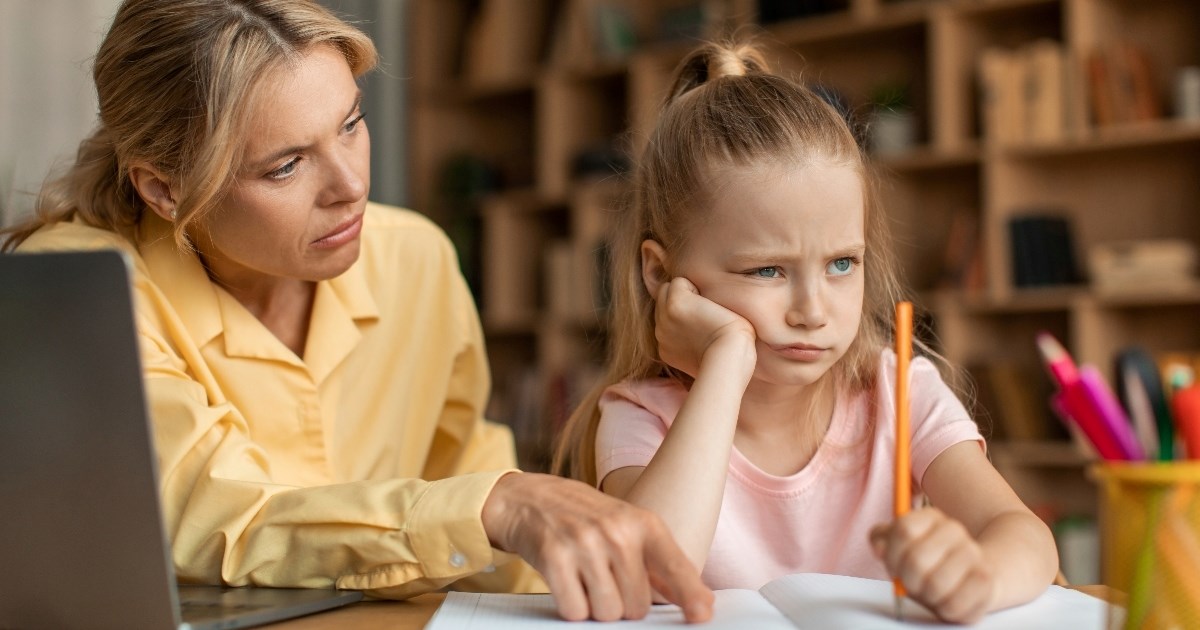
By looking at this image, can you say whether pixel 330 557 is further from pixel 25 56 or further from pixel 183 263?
pixel 25 56

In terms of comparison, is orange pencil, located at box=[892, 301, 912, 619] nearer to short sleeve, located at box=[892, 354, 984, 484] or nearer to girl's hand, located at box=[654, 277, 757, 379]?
girl's hand, located at box=[654, 277, 757, 379]

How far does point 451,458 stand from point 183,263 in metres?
0.51

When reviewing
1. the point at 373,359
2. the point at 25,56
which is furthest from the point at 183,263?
the point at 25,56

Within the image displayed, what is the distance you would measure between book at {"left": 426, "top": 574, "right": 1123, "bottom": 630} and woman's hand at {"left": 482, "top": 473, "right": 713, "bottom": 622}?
0.05 feet

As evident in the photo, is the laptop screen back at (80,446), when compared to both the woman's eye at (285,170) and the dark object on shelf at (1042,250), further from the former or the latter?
the dark object on shelf at (1042,250)

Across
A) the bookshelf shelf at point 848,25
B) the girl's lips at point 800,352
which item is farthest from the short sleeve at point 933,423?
the bookshelf shelf at point 848,25

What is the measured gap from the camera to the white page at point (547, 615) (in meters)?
0.71

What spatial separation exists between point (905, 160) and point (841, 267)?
97.7 inches

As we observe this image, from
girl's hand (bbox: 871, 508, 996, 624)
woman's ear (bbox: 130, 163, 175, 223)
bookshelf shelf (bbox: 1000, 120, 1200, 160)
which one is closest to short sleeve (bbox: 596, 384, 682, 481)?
girl's hand (bbox: 871, 508, 996, 624)

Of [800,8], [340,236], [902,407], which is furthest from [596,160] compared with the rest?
[902,407]

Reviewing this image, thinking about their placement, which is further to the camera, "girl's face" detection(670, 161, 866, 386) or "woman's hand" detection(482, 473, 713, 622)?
"girl's face" detection(670, 161, 866, 386)

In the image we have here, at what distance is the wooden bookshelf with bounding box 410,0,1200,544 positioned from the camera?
313 cm

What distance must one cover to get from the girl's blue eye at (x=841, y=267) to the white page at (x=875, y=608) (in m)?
0.32

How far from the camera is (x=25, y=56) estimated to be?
3176 mm
